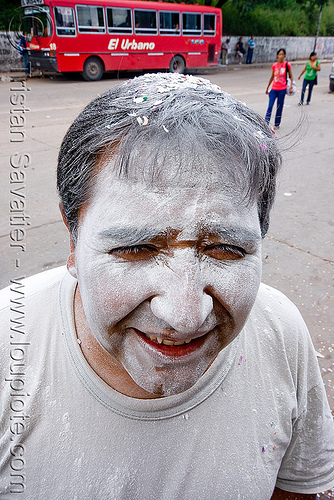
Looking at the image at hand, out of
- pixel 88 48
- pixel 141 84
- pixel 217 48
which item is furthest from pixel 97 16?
pixel 141 84

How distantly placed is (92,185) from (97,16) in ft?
50.9

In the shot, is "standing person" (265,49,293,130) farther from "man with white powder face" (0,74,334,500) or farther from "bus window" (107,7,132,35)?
"man with white powder face" (0,74,334,500)

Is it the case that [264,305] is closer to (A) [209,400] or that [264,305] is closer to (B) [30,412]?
(A) [209,400]

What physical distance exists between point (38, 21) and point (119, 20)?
2894 millimetres

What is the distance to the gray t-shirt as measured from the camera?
1.08 metres


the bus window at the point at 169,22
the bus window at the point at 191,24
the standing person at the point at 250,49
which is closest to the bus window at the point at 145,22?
the bus window at the point at 169,22

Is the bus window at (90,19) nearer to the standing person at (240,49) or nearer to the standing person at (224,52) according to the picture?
the standing person at (224,52)

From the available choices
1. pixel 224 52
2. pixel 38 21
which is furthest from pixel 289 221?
pixel 224 52

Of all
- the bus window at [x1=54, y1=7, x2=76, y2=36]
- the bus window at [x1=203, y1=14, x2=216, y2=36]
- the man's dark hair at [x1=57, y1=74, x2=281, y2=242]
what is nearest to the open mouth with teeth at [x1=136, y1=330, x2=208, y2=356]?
the man's dark hair at [x1=57, y1=74, x2=281, y2=242]

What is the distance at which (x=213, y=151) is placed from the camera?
898 millimetres

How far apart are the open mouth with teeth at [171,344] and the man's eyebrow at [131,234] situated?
22cm

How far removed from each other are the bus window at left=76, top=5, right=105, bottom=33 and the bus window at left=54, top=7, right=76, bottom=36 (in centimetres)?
27

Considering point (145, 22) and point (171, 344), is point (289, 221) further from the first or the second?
point (145, 22)

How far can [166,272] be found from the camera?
896 mm
